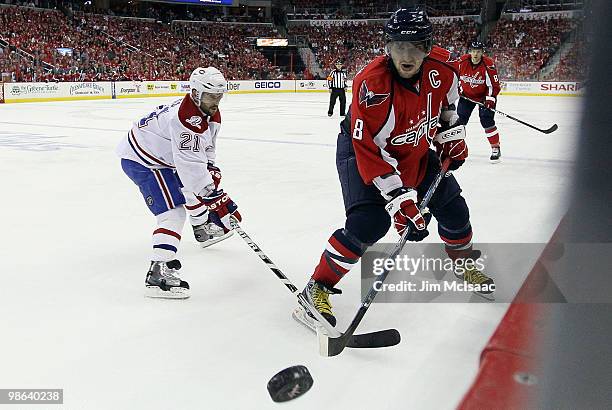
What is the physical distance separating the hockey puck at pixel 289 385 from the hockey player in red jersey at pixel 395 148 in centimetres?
54

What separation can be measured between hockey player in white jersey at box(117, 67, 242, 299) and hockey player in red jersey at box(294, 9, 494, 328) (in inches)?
22.9

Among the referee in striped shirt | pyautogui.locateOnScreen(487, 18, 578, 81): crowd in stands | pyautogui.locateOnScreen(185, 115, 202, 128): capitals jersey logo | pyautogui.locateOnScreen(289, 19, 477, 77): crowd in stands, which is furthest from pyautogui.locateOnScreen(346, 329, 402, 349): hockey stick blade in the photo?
pyautogui.locateOnScreen(289, 19, 477, 77): crowd in stands

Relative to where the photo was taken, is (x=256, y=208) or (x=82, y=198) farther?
(x=82, y=198)

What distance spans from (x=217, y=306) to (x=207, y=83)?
880 mm

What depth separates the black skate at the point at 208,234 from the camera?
3.16 m

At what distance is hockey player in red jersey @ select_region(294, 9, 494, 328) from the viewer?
1.90 m

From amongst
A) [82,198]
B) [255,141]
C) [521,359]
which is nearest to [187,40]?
[255,141]

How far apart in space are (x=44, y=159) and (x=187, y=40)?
69.1 ft

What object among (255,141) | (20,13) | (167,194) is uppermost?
(20,13)

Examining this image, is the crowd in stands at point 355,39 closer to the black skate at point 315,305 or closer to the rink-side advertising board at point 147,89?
the rink-side advertising board at point 147,89

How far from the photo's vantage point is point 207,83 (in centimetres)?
239

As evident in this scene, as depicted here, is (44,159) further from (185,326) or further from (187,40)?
(187,40)

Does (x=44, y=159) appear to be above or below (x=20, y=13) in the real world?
below

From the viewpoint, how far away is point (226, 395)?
1.64 metres
